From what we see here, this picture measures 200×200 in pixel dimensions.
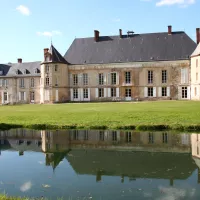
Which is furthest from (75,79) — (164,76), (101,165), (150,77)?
(101,165)

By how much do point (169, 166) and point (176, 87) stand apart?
30734 mm

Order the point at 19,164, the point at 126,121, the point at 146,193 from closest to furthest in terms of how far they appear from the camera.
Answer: the point at 146,193 < the point at 19,164 < the point at 126,121

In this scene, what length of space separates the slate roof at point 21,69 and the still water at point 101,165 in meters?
31.6

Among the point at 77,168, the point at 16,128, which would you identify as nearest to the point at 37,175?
the point at 77,168

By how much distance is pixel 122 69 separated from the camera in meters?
40.4

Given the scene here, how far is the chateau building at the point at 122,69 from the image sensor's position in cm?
3856

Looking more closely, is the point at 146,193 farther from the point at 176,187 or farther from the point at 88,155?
the point at 88,155

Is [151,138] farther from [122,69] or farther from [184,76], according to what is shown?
[122,69]

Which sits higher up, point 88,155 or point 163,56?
point 163,56

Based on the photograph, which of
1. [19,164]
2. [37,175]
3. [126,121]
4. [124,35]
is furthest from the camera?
Answer: [124,35]

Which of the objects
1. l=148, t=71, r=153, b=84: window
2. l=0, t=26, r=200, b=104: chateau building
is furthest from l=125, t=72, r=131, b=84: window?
l=148, t=71, r=153, b=84: window

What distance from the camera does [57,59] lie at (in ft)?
133

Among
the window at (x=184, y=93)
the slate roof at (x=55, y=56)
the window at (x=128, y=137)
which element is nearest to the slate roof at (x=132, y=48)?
the slate roof at (x=55, y=56)

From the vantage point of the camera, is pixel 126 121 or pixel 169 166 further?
pixel 126 121
